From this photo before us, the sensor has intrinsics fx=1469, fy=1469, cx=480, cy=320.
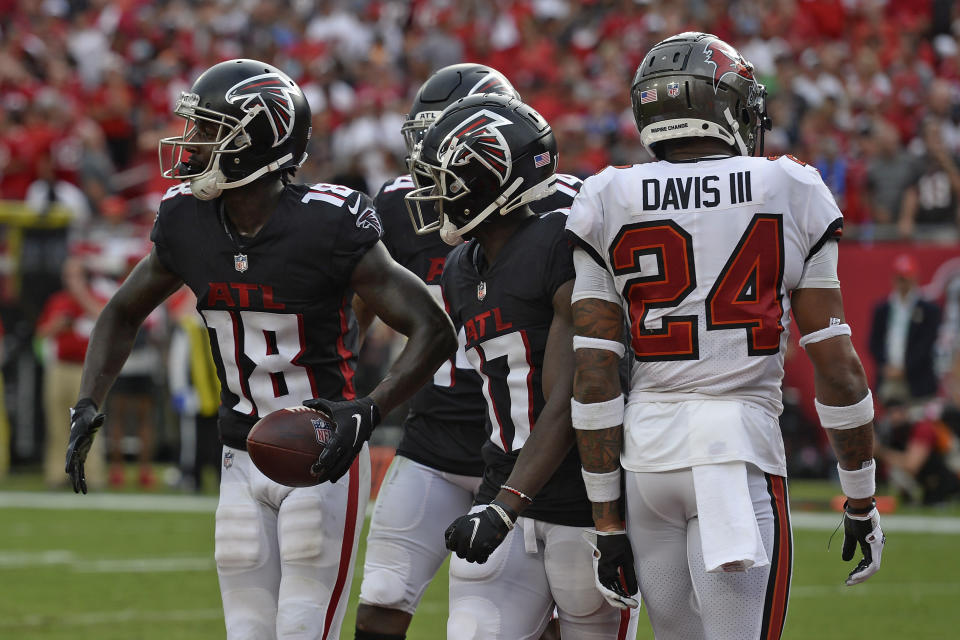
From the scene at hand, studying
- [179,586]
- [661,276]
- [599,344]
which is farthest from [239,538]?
[179,586]

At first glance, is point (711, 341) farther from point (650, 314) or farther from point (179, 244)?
point (179, 244)

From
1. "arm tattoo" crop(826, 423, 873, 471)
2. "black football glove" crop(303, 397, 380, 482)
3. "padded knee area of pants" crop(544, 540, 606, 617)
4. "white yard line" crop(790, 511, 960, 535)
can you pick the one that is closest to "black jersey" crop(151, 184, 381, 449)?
"black football glove" crop(303, 397, 380, 482)

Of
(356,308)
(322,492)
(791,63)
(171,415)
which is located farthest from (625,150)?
(322,492)

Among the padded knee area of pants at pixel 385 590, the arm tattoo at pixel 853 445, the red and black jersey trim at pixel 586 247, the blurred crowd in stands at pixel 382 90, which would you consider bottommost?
the padded knee area of pants at pixel 385 590

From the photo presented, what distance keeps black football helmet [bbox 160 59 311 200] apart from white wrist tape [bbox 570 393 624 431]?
1.24m

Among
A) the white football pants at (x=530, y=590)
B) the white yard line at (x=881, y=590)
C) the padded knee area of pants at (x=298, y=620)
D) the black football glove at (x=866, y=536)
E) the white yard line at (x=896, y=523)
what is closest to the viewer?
the black football glove at (x=866, y=536)

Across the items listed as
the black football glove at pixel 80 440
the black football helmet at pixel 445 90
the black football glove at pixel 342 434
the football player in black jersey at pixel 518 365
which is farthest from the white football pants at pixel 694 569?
the black football helmet at pixel 445 90

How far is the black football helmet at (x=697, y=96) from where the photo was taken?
3.66 meters

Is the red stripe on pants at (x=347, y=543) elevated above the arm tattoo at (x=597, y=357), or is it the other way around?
the arm tattoo at (x=597, y=357)

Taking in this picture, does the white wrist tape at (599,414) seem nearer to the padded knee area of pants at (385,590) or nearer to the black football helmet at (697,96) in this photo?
the black football helmet at (697,96)

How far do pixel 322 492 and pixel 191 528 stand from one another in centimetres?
670

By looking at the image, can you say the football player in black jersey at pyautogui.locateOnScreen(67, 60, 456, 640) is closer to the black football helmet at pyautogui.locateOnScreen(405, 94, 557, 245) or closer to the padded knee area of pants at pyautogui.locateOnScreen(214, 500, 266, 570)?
the padded knee area of pants at pyautogui.locateOnScreen(214, 500, 266, 570)

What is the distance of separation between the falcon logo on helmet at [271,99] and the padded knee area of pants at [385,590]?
1464 mm

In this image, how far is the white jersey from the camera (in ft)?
11.5
